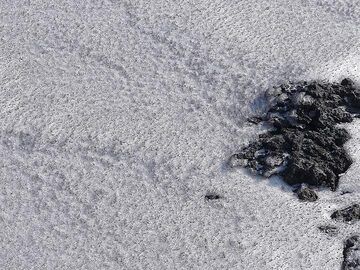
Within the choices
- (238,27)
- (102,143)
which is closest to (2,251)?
(102,143)

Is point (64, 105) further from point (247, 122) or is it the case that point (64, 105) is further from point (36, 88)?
point (247, 122)

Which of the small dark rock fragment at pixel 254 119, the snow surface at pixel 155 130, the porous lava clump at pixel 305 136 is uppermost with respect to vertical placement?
the porous lava clump at pixel 305 136

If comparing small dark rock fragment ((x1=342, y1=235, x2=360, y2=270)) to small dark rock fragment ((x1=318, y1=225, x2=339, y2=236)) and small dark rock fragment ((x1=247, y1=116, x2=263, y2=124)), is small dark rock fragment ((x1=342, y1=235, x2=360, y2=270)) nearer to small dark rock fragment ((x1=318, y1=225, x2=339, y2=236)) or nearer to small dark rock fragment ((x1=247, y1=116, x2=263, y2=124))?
small dark rock fragment ((x1=318, y1=225, x2=339, y2=236))

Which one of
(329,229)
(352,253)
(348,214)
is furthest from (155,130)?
(352,253)

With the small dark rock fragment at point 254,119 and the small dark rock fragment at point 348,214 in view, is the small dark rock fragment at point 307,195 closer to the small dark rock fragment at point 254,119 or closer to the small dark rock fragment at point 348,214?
the small dark rock fragment at point 348,214

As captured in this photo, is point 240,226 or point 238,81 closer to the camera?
point 240,226

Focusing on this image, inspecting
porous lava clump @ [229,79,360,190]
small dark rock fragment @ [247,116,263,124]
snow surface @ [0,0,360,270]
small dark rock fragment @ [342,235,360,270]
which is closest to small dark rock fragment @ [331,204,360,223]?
snow surface @ [0,0,360,270]

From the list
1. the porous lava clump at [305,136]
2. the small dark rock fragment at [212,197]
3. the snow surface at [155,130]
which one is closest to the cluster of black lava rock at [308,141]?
the porous lava clump at [305,136]
